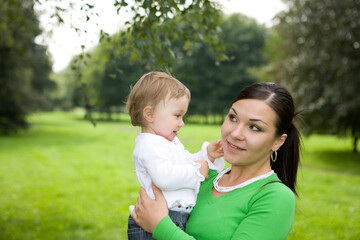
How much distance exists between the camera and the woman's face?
Result: 191 cm

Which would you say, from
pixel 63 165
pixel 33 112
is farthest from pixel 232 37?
pixel 63 165

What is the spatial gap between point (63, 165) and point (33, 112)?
41.2 feet

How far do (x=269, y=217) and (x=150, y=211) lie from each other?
2.17ft

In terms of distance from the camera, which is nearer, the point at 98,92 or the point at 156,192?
the point at 156,192

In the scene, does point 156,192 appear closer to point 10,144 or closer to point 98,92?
point 10,144

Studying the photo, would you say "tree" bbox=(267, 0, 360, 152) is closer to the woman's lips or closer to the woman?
the woman

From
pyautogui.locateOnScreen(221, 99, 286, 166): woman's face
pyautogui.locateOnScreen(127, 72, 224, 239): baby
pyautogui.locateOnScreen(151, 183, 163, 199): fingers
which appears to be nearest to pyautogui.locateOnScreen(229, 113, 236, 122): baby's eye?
pyautogui.locateOnScreen(221, 99, 286, 166): woman's face

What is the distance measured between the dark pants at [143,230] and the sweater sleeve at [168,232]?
15 cm

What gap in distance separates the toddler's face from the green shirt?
474 millimetres

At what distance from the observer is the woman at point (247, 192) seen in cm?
174

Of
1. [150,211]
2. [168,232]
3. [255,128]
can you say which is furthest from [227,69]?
[168,232]

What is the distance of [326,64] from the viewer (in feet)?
47.4

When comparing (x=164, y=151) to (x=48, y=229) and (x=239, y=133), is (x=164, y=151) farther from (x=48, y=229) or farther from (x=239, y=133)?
(x=48, y=229)

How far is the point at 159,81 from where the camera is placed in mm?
2217
